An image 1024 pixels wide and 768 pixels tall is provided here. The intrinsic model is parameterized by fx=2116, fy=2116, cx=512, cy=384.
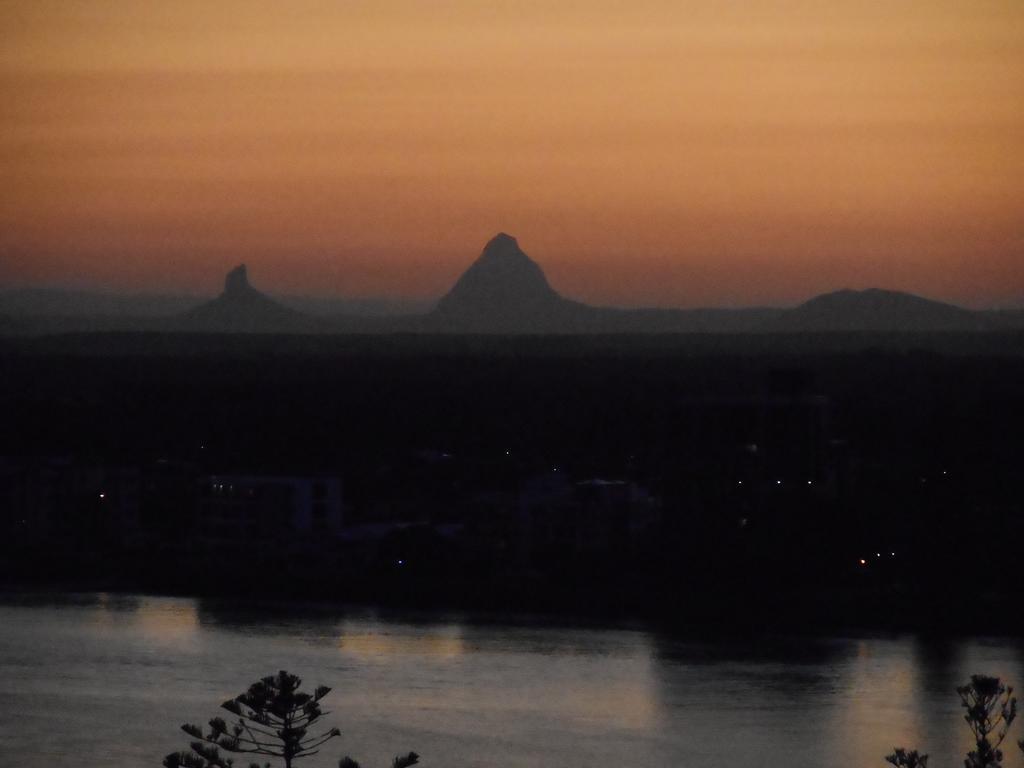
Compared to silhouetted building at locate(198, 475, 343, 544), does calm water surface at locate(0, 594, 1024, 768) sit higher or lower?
lower

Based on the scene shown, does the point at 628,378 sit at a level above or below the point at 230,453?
above

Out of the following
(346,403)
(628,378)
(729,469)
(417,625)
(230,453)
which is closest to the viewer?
(417,625)

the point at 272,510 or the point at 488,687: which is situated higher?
the point at 272,510

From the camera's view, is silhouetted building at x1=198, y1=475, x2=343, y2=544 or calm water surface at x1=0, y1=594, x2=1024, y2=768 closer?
calm water surface at x1=0, y1=594, x2=1024, y2=768

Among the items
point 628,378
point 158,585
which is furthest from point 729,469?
point 628,378

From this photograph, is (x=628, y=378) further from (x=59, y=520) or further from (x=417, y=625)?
(x=417, y=625)

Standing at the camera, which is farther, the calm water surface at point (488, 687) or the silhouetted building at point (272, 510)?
the silhouetted building at point (272, 510)

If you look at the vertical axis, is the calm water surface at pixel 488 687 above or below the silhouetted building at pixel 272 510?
below

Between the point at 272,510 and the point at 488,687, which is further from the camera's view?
the point at 272,510
